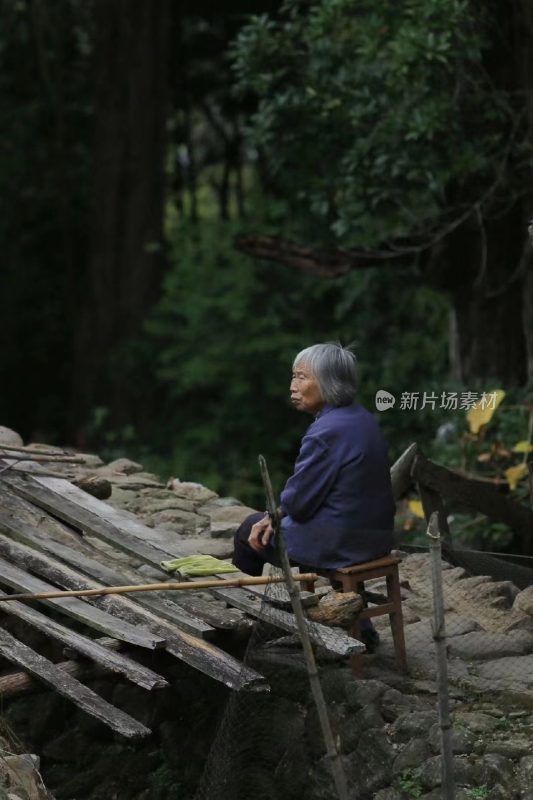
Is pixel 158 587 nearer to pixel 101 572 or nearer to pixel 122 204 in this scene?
pixel 101 572

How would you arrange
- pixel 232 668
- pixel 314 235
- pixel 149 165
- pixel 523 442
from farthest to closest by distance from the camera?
1. pixel 149 165
2. pixel 314 235
3. pixel 523 442
4. pixel 232 668

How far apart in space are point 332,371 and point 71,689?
1.64 m

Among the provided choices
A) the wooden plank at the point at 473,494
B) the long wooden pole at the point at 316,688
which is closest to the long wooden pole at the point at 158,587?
the long wooden pole at the point at 316,688

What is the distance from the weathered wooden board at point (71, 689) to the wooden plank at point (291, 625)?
27.0 inches

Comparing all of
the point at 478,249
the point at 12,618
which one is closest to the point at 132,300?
the point at 478,249

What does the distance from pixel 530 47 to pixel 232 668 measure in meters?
6.12

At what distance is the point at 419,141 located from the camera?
32.6 ft

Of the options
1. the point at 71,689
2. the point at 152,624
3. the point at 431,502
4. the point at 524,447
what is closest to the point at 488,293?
the point at 524,447

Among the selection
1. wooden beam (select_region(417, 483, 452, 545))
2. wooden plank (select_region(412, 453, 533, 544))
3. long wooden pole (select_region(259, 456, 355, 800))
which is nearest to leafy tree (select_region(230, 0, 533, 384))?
wooden plank (select_region(412, 453, 533, 544))

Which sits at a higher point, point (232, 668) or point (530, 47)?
Answer: point (530, 47)

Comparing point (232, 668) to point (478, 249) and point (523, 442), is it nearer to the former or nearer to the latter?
point (523, 442)

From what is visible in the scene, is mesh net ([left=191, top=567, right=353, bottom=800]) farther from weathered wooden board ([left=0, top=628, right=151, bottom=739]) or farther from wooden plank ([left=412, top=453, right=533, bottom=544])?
wooden plank ([left=412, top=453, right=533, bottom=544])

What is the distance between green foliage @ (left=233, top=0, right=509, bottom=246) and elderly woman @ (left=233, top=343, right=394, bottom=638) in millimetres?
3777

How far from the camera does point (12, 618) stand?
694 cm
